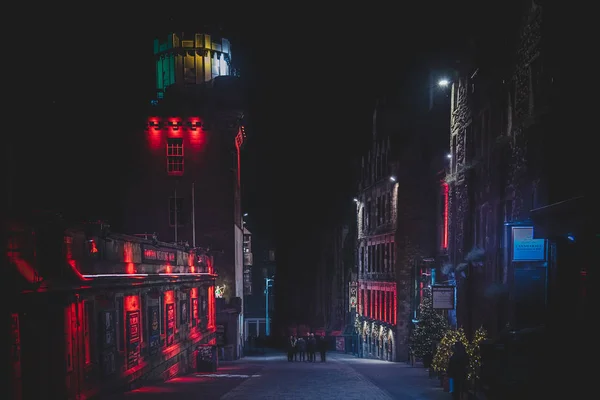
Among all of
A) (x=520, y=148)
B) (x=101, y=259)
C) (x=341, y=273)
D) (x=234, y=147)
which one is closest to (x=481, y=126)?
(x=520, y=148)

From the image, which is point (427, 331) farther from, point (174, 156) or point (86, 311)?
point (174, 156)

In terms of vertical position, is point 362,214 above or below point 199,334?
above

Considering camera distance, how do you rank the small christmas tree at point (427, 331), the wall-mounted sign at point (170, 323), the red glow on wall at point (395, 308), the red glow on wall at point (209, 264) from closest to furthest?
the wall-mounted sign at point (170, 323), the small christmas tree at point (427, 331), the red glow on wall at point (209, 264), the red glow on wall at point (395, 308)

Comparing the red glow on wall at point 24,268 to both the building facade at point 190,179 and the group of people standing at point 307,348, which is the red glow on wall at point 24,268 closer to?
the group of people standing at point 307,348

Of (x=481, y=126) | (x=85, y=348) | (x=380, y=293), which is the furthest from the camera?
(x=380, y=293)

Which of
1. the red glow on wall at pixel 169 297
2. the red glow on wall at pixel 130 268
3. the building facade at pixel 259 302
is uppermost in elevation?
the red glow on wall at pixel 130 268

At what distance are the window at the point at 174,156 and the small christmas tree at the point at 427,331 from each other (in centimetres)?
2525

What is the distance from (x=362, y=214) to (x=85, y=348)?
3748 centimetres

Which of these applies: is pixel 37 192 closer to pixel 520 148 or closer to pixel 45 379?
pixel 45 379

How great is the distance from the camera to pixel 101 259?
1862 cm

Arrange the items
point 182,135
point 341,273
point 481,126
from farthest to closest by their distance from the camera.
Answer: point 341,273 < point 182,135 < point 481,126

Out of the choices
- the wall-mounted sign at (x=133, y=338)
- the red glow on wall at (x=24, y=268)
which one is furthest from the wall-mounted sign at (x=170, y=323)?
the red glow on wall at (x=24, y=268)

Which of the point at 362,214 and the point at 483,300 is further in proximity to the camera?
the point at 362,214

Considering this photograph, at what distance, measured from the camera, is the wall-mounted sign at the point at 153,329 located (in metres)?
24.0
